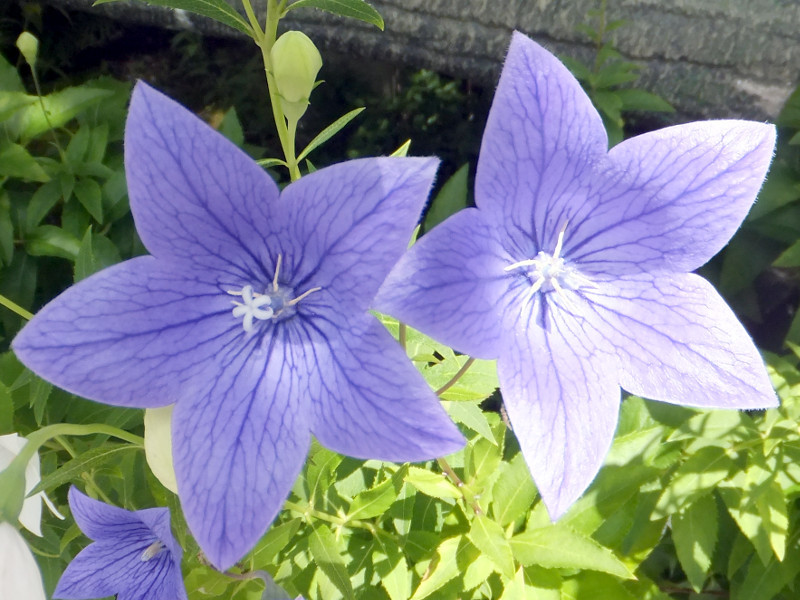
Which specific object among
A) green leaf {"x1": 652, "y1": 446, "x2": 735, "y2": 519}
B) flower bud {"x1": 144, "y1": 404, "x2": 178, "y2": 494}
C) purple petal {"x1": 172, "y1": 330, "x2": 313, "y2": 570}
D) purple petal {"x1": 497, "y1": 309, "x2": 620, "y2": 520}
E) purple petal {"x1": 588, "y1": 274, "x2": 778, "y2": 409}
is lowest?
green leaf {"x1": 652, "y1": 446, "x2": 735, "y2": 519}

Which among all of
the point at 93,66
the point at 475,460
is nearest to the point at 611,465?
the point at 475,460

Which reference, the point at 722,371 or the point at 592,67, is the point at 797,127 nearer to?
the point at 592,67

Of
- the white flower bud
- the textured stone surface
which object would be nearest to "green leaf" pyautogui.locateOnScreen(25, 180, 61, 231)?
the textured stone surface

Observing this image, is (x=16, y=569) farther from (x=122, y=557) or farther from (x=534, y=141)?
(x=534, y=141)

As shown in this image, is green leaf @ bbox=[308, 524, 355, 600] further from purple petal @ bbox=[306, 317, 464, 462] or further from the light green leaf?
purple petal @ bbox=[306, 317, 464, 462]

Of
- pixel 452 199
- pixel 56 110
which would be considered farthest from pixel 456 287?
pixel 56 110

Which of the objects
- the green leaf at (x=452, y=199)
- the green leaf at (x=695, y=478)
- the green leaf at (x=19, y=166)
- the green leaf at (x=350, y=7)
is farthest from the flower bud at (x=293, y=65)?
the green leaf at (x=19, y=166)

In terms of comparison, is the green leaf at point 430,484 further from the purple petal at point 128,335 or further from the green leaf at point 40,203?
the green leaf at point 40,203
